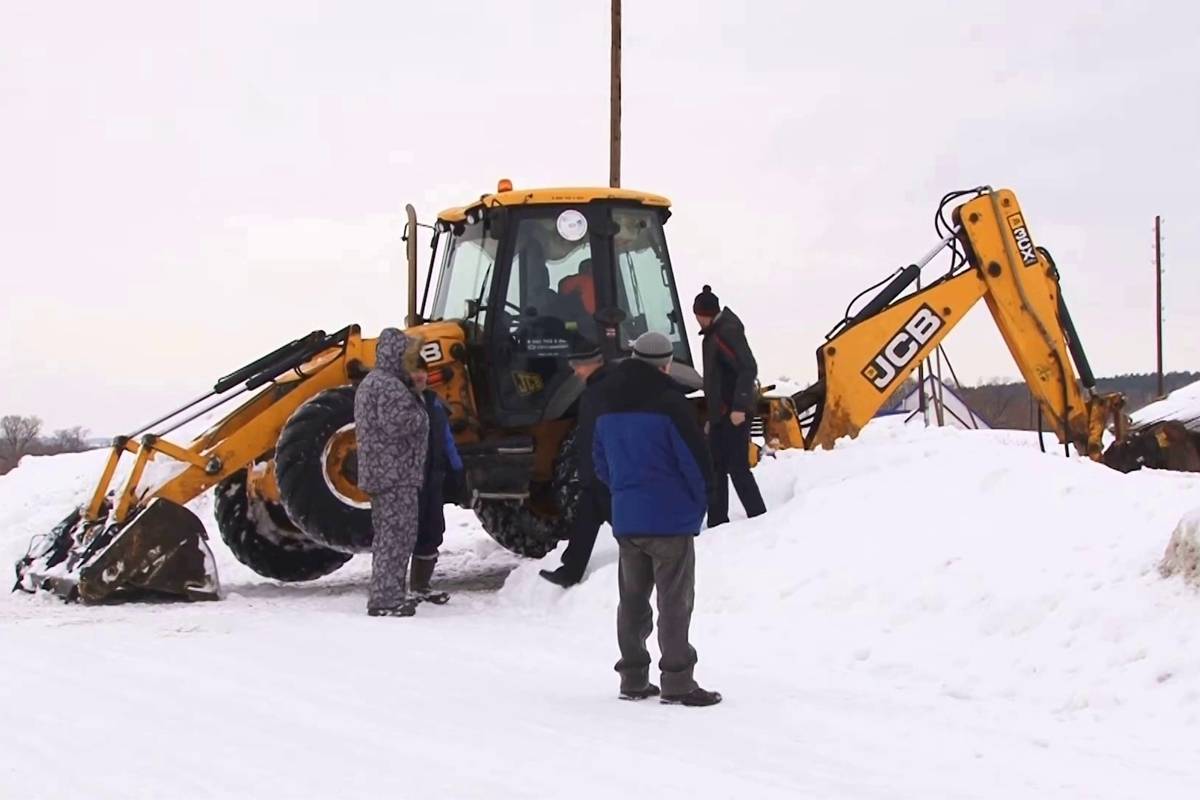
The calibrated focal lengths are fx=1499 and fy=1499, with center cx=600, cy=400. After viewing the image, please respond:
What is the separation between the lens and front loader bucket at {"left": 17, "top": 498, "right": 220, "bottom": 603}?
9719 mm

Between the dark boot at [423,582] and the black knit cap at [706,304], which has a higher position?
the black knit cap at [706,304]

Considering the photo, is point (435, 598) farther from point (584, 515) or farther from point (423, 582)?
point (584, 515)

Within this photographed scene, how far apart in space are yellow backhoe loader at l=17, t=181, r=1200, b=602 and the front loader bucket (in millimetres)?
13

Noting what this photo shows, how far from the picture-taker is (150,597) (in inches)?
388

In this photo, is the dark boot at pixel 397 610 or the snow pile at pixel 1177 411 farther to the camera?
the snow pile at pixel 1177 411

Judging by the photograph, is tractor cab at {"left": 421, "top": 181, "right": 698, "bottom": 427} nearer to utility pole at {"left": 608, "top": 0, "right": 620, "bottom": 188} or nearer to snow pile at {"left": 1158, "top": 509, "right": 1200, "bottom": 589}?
snow pile at {"left": 1158, "top": 509, "right": 1200, "bottom": 589}

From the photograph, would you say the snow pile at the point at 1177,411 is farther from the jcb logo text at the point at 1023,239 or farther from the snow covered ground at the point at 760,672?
the snow covered ground at the point at 760,672

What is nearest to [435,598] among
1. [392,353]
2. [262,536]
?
[392,353]

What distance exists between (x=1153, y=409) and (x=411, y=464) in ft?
31.6

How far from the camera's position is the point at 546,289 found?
11359 millimetres

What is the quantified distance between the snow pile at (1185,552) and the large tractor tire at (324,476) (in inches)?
211

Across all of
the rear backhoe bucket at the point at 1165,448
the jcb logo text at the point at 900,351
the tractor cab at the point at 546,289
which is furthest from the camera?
the rear backhoe bucket at the point at 1165,448

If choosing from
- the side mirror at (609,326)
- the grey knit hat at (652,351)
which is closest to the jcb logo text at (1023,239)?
the side mirror at (609,326)

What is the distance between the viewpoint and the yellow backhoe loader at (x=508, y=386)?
10195 mm
